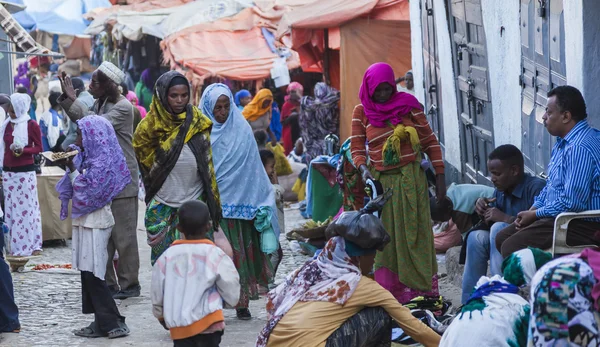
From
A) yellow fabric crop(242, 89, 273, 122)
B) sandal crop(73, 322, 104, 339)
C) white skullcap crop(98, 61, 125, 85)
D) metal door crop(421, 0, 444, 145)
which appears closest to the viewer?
sandal crop(73, 322, 104, 339)

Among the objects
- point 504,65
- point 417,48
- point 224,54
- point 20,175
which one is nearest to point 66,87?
point 20,175

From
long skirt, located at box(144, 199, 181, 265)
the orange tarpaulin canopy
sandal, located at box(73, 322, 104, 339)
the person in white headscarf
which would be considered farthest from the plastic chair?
the orange tarpaulin canopy

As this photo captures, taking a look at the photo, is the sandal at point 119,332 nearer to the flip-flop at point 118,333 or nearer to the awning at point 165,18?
the flip-flop at point 118,333

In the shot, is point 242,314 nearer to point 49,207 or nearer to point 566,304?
point 566,304

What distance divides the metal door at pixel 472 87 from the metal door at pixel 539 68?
45.3 inches

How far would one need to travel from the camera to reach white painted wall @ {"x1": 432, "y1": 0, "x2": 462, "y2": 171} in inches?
412

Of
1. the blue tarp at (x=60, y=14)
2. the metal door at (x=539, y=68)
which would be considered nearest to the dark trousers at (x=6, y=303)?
the metal door at (x=539, y=68)

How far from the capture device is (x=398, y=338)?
6.33 meters

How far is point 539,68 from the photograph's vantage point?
7363 millimetres

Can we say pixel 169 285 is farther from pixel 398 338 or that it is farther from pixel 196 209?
pixel 398 338

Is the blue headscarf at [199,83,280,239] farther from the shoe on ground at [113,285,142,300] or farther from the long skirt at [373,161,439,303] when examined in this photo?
the shoe on ground at [113,285,142,300]

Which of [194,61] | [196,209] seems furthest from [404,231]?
[194,61]

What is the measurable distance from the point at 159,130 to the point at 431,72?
5.29 m

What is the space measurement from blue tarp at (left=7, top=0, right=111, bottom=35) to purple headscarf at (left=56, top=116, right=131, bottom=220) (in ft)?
67.9
